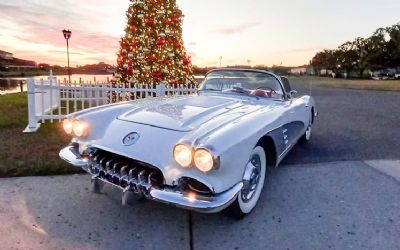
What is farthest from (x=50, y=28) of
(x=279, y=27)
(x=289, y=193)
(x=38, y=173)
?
(x=289, y=193)

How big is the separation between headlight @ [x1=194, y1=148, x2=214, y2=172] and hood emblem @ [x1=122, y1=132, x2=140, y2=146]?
0.63 meters

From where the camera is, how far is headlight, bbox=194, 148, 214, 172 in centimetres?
230

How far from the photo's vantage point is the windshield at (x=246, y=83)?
13.8 ft

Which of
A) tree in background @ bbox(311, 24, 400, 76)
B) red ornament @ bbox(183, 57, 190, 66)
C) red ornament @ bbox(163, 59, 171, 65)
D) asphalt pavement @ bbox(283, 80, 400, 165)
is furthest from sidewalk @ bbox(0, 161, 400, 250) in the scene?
tree in background @ bbox(311, 24, 400, 76)

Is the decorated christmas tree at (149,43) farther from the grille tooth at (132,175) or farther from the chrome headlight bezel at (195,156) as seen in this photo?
the chrome headlight bezel at (195,156)

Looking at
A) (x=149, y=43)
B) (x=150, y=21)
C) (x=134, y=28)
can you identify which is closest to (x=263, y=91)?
(x=149, y=43)

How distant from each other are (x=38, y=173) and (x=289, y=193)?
3004 millimetres

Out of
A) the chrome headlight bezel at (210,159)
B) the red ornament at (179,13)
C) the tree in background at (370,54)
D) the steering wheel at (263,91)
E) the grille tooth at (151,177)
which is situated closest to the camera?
the chrome headlight bezel at (210,159)

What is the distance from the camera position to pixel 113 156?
2.80m

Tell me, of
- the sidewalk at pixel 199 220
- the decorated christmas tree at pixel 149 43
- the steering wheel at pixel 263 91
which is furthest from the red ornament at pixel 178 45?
the sidewalk at pixel 199 220

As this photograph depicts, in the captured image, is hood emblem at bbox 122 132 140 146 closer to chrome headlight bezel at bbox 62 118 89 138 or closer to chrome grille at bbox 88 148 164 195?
chrome grille at bbox 88 148 164 195

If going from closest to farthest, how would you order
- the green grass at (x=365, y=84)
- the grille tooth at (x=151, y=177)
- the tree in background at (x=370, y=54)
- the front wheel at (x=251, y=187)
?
the grille tooth at (x=151, y=177) < the front wheel at (x=251, y=187) < the green grass at (x=365, y=84) < the tree in background at (x=370, y=54)

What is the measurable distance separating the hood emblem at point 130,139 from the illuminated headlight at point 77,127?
0.58 metres

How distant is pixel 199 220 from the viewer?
2.88 m
